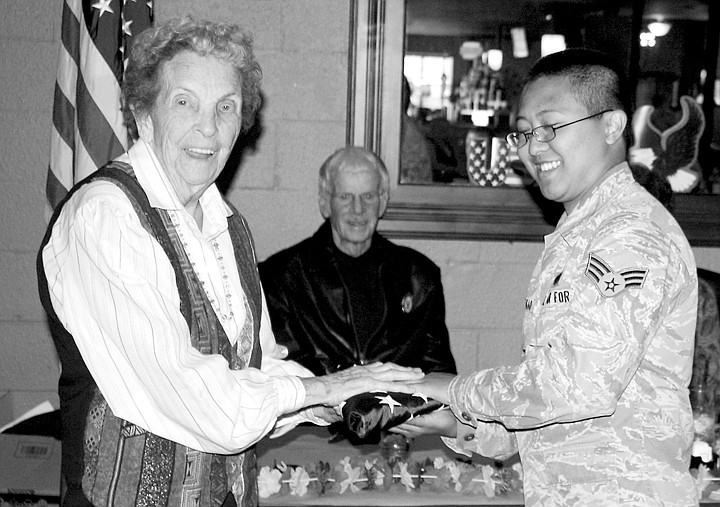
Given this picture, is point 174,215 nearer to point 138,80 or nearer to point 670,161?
point 138,80

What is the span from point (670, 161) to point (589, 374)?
2.96 meters

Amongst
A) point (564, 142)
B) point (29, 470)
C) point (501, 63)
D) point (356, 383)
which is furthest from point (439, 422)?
point (501, 63)

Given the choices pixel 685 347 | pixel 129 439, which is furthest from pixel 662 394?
pixel 129 439

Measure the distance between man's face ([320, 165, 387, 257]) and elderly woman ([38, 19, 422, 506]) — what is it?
6.28 ft

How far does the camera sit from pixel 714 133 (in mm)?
4445

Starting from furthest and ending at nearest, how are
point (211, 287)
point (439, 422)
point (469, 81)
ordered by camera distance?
point (469, 81)
point (439, 422)
point (211, 287)

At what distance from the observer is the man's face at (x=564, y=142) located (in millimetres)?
2004

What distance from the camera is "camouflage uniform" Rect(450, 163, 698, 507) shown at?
1.77 meters

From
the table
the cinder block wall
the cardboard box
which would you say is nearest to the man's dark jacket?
the cinder block wall

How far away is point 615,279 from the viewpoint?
176cm

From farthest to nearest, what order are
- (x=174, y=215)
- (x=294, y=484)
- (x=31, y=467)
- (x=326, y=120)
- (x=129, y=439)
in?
1. (x=326, y=120)
2. (x=31, y=467)
3. (x=294, y=484)
4. (x=174, y=215)
5. (x=129, y=439)

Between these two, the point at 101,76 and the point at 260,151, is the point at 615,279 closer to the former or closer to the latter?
the point at 101,76

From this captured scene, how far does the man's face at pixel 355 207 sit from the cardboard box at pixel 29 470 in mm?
1552

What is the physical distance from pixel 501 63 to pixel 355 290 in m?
1.31
